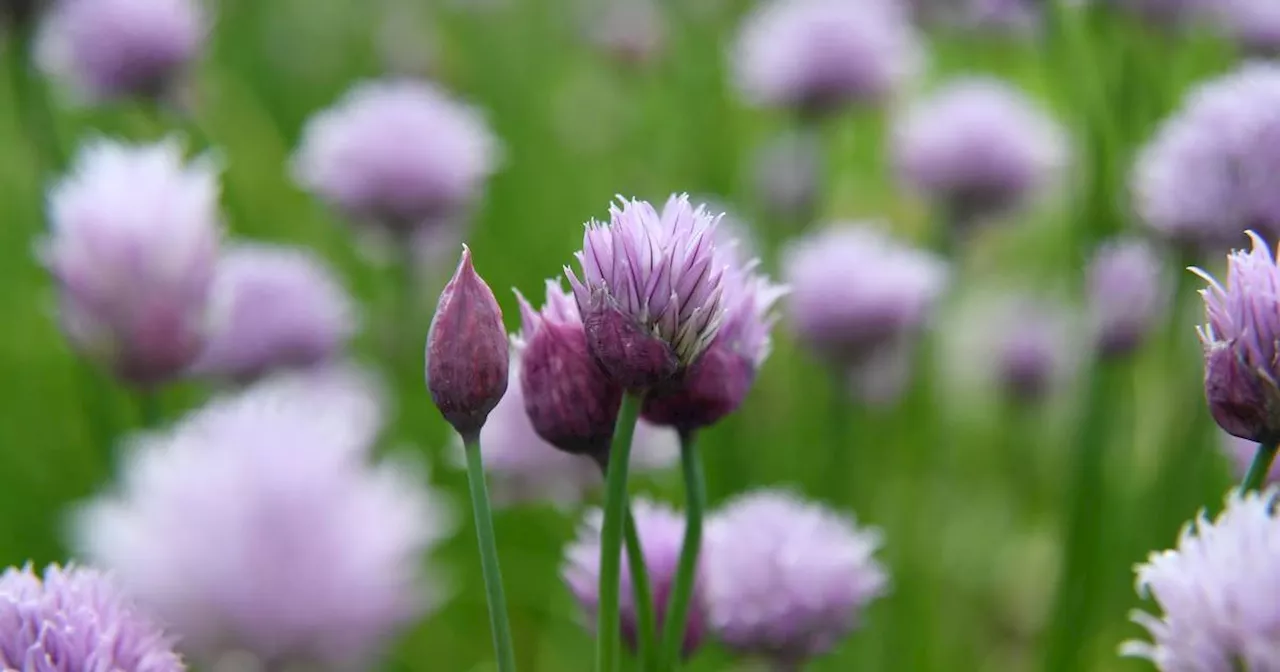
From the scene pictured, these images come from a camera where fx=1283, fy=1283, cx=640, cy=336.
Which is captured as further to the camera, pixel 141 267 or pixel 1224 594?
pixel 141 267

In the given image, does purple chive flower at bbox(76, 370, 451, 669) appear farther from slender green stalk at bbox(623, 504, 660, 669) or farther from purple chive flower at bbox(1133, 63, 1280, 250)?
purple chive flower at bbox(1133, 63, 1280, 250)

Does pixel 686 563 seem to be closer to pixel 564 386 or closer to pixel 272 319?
pixel 564 386

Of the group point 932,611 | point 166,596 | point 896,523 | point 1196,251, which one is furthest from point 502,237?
point 166,596

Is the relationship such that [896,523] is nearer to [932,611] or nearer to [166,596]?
[932,611]

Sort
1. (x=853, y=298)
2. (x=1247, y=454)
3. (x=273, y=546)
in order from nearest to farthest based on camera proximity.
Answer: (x=273, y=546), (x=1247, y=454), (x=853, y=298)

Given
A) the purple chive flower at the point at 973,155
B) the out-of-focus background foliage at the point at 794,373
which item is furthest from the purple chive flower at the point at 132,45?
the purple chive flower at the point at 973,155

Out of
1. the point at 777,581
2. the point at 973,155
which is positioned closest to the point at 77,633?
the point at 777,581

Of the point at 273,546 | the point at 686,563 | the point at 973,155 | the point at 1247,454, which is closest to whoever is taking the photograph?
the point at 273,546

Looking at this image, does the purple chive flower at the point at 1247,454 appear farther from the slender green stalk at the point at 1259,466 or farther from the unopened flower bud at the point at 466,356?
the unopened flower bud at the point at 466,356
